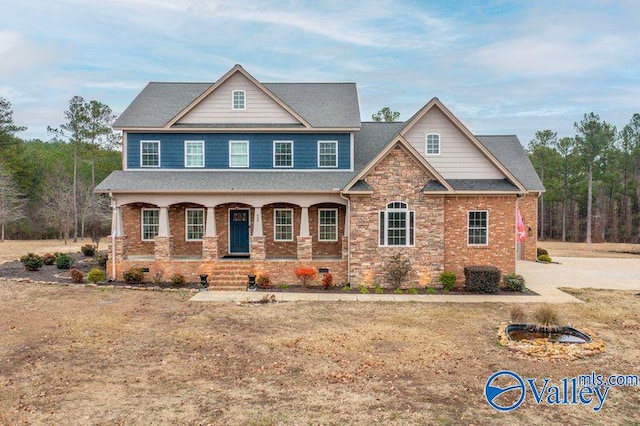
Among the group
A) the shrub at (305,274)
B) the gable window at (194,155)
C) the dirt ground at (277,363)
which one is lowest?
the dirt ground at (277,363)

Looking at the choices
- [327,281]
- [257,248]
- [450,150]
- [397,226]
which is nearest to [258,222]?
[257,248]

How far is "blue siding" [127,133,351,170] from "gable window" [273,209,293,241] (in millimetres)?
2397

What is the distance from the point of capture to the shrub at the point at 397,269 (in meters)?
18.4

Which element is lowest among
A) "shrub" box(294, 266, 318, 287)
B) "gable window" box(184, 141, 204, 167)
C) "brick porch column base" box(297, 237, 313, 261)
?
"shrub" box(294, 266, 318, 287)

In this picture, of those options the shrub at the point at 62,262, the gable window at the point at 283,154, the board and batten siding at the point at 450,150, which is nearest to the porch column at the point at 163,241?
the gable window at the point at 283,154

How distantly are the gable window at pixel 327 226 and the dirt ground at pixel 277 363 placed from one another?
596cm

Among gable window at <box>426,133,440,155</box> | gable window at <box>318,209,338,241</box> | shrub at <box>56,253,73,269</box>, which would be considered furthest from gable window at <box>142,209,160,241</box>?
gable window at <box>426,133,440,155</box>

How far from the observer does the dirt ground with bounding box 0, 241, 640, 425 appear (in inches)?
296

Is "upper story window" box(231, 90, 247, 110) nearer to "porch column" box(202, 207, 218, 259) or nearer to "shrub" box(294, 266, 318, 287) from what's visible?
"porch column" box(202, 207, 218, 259)

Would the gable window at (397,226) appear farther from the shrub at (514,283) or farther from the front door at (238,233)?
the front door at (238,233)

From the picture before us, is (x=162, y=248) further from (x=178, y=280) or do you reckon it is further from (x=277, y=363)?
(x=277, y=363)

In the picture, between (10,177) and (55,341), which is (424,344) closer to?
(55,341)

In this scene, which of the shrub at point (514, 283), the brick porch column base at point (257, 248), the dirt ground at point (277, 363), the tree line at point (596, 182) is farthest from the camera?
the tree line at point (596, 182)

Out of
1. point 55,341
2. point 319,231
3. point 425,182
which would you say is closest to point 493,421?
point 55,341
